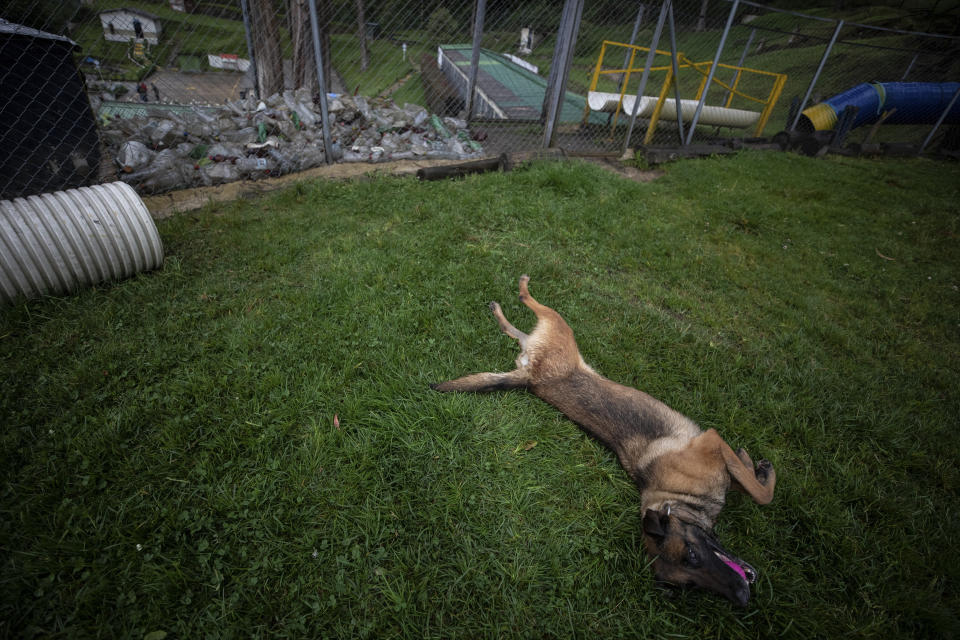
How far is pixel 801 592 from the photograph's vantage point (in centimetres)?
181

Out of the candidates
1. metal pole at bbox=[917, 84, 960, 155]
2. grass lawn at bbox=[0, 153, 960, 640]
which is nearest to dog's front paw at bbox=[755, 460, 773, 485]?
grass lawn at bbox=[0, 153, 960, 640]

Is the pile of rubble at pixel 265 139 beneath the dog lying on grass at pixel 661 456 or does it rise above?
above

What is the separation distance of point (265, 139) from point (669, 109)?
8229mm

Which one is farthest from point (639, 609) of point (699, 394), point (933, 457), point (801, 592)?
point (933, 457)

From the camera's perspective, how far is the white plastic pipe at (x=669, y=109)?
829 cm

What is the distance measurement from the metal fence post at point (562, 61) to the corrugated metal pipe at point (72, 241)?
571 centimetres

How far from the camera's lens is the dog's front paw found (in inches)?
86.3

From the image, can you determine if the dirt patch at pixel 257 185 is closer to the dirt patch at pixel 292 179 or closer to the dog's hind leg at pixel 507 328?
the dirt patch at pixel 292 179

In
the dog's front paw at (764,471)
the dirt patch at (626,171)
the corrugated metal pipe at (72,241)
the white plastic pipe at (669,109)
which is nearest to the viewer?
the dog's front paw at (764,471)

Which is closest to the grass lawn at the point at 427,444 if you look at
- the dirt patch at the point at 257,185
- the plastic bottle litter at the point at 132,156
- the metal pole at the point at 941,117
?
the dirt patch at the point at 257,185

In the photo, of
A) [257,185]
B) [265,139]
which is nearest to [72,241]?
[257,185]

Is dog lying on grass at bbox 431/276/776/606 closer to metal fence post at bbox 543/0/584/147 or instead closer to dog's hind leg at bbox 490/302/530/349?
dog's hind leg at bbox 490/302/530/349

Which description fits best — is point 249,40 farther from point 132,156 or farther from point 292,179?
point 292,179

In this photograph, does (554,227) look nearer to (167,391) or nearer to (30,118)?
(167,391)
